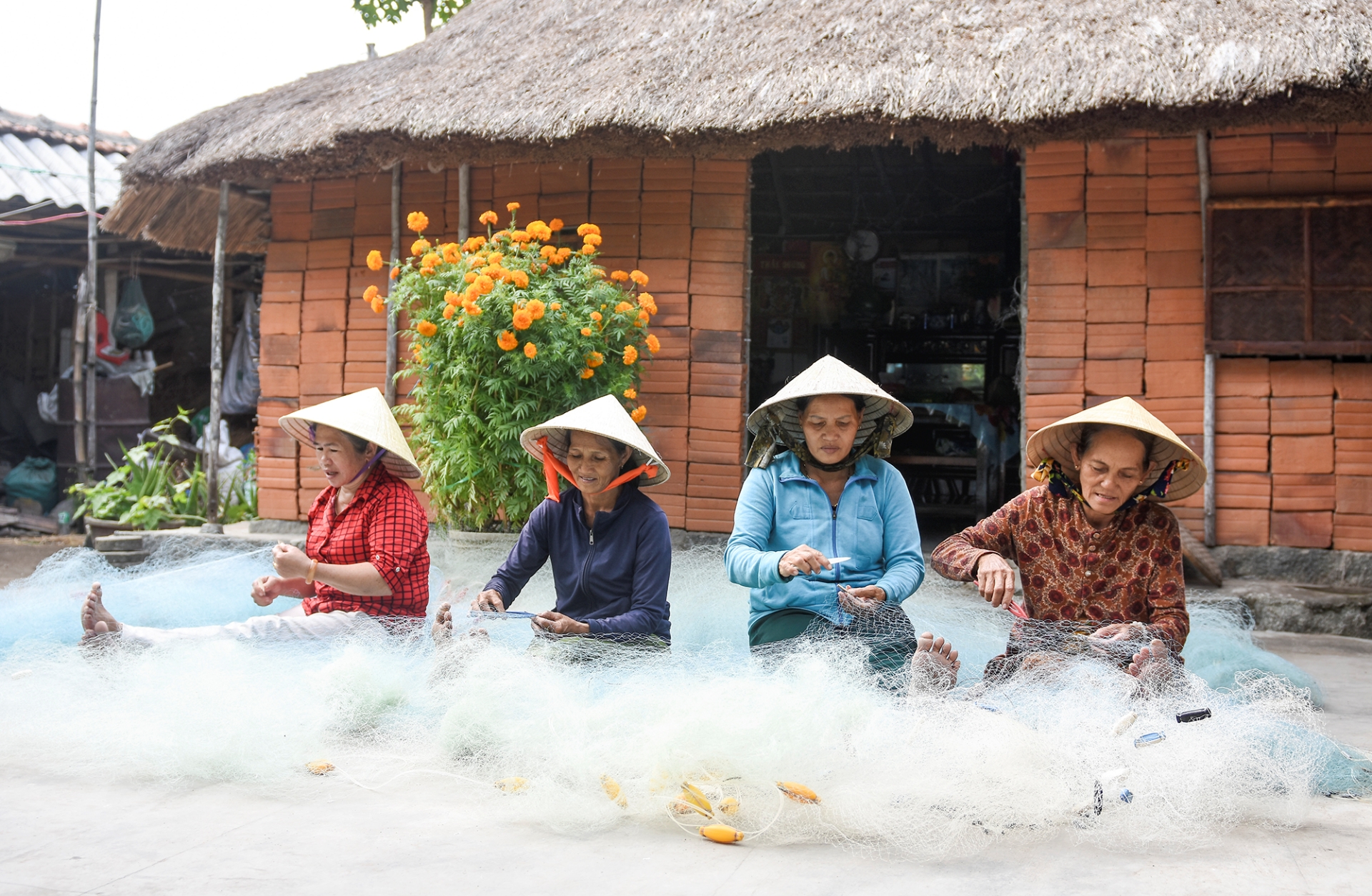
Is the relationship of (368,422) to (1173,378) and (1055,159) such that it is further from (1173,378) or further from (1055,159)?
(1173,378)

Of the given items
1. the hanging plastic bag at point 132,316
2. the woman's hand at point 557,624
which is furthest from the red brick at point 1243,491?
the hanging plastic bag at point 132,316

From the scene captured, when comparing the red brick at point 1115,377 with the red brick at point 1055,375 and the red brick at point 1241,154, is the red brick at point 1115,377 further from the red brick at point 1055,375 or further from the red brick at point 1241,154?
the red brick at point 1241,154

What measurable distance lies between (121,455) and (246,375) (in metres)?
1.61

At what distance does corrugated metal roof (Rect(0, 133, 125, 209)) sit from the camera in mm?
10516

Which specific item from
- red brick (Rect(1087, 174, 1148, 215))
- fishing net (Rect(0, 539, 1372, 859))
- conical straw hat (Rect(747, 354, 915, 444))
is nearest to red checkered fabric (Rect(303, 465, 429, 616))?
fishing net (Rect(0, 539, 1372, 859))

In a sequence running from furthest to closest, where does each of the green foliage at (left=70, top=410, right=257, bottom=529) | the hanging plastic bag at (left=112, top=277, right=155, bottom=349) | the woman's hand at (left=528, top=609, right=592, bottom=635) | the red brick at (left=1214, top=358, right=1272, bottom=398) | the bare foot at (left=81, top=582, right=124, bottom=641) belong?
the hanging plastic bag at (left=112, top=277, right=155, bottom=349) → the green foliage at (left=70, top=410, right=257, bottom=529) → the red brick at (left=1214, top=358, right=1272, bottom=398) → the bare foot at (left=81, top=582, right=124, bottom=641) → the woman's hand at (left=528, top=609, right=592, bottom=635)

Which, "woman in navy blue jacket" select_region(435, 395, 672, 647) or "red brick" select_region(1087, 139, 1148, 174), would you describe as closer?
"woman in navy blue jacket" select_region(435, 395, 672, 647)

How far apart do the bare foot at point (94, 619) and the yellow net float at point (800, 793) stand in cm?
235

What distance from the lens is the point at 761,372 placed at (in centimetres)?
1044

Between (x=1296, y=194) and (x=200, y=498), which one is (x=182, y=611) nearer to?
(x=200, y=498)

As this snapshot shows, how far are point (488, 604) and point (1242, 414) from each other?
4.52 metres

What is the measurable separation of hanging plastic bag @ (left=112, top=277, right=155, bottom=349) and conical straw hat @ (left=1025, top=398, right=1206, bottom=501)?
34.6ft

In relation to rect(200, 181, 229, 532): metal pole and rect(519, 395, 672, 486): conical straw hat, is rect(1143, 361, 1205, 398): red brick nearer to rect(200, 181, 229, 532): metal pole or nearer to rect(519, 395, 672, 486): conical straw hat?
rect(519, 395, 672, 486): conical straw hat

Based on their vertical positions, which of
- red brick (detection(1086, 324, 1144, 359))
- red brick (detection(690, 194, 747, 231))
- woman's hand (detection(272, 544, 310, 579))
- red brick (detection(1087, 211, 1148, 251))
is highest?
red brick (detection(690, 194, 747, 231))
